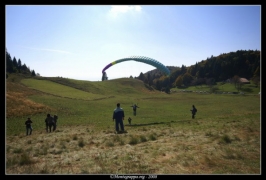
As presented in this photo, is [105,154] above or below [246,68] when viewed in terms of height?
below

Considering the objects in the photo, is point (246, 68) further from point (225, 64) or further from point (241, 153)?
point (241, 153)

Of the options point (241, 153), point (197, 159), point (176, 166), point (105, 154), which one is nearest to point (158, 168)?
point (176, 166)

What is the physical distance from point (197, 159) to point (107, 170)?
144 inches

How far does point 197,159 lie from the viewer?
737cm
